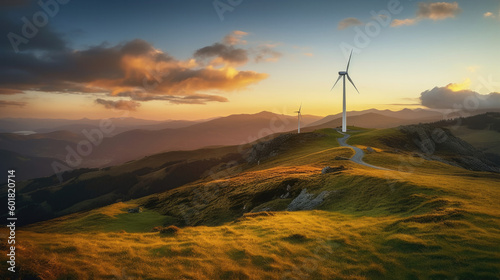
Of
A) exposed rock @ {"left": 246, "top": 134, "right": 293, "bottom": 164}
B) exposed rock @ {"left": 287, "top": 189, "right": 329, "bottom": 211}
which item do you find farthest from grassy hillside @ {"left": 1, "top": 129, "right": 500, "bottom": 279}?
exposed rock @ {"left": 246, "top": 134, "right": 293, "bottom": 164}

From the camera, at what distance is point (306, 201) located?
45406mm

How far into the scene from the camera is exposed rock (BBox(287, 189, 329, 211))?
4316 cm

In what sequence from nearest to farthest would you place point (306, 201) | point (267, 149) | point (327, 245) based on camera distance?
point (327, 245) → point (306, 201) → point (267, 149)

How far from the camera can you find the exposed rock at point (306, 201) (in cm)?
4316

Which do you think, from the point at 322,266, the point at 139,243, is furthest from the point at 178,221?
the point at 322,266

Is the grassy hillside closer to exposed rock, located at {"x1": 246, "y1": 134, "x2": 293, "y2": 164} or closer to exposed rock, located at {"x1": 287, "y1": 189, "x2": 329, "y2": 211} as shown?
exposed rock, located at {"x1": 287, "y1": 189, "x2": 329, "y2": 211}

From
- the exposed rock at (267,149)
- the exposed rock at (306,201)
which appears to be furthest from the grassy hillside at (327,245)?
the exposed rock at (267,149)

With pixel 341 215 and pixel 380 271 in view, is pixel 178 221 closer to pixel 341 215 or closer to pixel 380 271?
pixel 341 215

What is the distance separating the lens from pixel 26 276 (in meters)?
16.7

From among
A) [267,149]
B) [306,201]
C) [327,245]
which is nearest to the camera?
[327,245]

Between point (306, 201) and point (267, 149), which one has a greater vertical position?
point (267, 149)

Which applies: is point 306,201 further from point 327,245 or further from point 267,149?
point 267,149

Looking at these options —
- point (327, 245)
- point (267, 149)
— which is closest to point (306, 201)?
point (327, 245)

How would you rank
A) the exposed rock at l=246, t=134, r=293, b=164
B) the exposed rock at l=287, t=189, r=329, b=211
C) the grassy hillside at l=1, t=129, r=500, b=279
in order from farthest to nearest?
1. the exposed rock at l=246, t=134, r=293, b=164
2. the exposed rock at l=287, t=189, r=329, b=211
3. the grassy hillside at l=1, t=129, r=500, b=279
